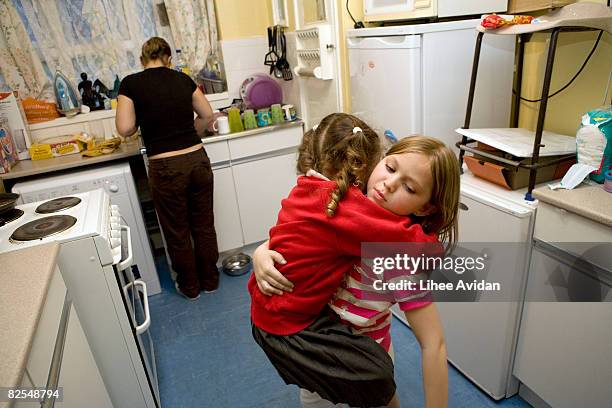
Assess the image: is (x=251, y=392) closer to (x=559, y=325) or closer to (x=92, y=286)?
(x=92, y=286)

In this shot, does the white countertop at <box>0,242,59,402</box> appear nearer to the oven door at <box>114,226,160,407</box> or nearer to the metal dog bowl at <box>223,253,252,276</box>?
the oven door at <box>114,226,160,407</box>

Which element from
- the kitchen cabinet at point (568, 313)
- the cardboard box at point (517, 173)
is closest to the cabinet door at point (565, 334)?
the kitchen cabinet at point (568, 313)

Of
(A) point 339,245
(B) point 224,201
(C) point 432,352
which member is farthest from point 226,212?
(C) point 432,352

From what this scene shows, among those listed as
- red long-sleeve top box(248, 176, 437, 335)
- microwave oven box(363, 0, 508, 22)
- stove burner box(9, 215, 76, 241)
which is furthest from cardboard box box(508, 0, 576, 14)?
stove burner box(9, 215, 76, 241)

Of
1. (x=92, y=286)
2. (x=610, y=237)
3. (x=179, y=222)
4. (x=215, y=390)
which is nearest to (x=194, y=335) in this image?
(x=215, y=390)

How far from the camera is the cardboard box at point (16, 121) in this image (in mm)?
2541

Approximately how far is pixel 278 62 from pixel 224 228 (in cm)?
121

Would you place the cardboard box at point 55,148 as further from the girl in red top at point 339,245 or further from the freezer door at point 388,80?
the girl in red top at point 339,245

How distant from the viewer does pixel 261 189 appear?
2826mm

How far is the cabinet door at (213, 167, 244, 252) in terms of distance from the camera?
2699mm

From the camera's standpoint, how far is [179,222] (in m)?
2.41

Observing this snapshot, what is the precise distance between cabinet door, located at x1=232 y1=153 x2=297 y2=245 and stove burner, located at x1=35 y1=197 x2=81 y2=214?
1.11m

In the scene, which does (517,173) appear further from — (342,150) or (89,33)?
(89,33)

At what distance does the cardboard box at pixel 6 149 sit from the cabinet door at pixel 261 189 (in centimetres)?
127
